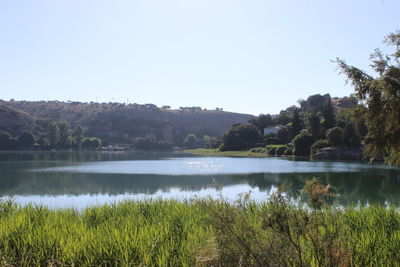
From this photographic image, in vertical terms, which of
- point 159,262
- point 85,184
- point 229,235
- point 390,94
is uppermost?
point 390,94

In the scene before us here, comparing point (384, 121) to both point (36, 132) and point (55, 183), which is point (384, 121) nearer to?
point (55, 183)

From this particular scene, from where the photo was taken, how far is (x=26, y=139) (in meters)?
132

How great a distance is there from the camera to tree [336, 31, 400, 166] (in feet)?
21.2

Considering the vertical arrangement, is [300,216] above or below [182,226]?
above

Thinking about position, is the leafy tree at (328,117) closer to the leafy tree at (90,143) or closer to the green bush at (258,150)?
the green bush at (258,150)

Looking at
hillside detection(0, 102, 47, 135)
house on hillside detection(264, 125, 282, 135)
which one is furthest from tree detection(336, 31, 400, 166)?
hillside detection(0, 102, 47, 135)

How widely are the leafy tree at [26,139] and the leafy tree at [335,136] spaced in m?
109

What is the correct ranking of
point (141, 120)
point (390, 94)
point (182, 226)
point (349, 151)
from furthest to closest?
point (141, 120)
point (349, 151)
point (182, 226)
point (390, 94)

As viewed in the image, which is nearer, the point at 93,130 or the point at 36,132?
the point at 36,132

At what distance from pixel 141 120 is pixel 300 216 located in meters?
197

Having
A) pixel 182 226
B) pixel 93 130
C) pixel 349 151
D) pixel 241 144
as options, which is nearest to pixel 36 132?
pixel 93 130

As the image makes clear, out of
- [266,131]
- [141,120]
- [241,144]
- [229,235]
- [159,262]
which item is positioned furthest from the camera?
[141,120]

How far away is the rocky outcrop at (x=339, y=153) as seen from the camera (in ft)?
212

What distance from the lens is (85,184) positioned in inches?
1141
